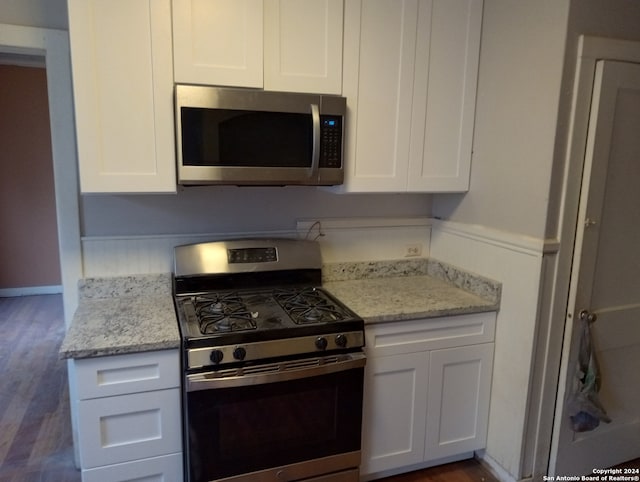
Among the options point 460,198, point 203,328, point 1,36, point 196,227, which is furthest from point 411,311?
point 1,36

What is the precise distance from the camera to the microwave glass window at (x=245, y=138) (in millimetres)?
1731

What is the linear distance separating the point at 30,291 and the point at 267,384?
14.5 ft

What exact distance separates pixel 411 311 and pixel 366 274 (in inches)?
21.6

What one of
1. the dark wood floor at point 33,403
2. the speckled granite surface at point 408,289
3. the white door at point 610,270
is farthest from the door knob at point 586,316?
the dark wood floor at point 33,403

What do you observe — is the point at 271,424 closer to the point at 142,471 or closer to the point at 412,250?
the point at 142,471

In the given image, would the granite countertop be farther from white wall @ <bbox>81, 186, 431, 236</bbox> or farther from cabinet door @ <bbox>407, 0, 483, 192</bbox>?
cabinet door @ <bbox>407, 0, 483, 192</bbox>

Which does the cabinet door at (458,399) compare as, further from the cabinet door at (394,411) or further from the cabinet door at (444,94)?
the cabinet door at (444,94)

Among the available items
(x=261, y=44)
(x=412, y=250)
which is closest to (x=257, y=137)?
(x=261, y=44)

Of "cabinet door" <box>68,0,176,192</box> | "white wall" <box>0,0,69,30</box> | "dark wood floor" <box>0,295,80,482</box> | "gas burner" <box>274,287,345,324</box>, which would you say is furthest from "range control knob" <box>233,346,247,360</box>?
"white wall" <box>0,0,69,30</box>

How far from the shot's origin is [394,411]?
201 centimetres

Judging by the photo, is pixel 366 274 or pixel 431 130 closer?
pixel 431 130

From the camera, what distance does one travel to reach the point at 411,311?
1.94 meters

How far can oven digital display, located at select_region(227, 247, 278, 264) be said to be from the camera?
2111mm

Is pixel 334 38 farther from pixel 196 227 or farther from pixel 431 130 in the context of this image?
pixel 196 227
